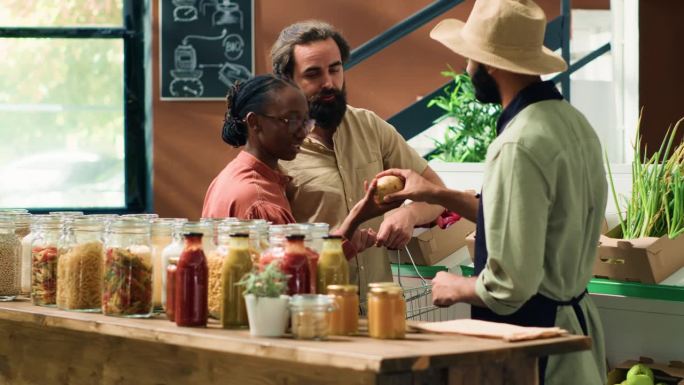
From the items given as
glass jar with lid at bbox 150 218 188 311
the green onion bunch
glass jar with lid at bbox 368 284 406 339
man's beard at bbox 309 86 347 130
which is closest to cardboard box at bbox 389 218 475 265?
the green onion bunch

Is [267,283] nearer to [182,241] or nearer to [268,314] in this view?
[268,314]

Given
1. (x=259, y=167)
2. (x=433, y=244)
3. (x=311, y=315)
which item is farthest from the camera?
(x=433, y=244)

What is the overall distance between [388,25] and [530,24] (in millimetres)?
4329

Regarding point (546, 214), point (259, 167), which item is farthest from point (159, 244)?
point (546, 214)

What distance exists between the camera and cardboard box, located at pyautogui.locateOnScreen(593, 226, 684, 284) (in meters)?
3.71

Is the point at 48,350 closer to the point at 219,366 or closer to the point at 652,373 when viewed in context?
the point at 219,366

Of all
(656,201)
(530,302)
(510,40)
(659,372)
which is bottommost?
(659,372)

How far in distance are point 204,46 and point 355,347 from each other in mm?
4947

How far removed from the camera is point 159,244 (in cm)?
284

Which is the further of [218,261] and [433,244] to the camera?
[433,244]

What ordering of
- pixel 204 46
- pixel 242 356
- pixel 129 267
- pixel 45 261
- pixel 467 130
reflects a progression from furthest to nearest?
pixel 204 46 → pixel 467 130 → pixel 45 261 → pixel 129 267 → pixel 242 356

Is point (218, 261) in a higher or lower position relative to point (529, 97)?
lower

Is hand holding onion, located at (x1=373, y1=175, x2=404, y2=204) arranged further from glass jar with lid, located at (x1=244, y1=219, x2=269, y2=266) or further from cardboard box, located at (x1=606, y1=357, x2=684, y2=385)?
cardboard box, located at (x1=606, y1=357, x2=684, y2=385)

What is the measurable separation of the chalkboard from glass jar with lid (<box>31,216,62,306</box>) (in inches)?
156
